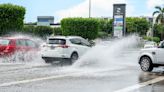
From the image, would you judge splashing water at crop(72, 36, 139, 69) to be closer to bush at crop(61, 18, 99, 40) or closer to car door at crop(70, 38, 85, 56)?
car door at crop(70, 38, 85, 56)

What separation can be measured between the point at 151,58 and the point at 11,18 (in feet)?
76.7

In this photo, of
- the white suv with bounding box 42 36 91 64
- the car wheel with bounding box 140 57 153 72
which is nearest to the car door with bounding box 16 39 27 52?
the white suv with bounding box 42 36 91 64

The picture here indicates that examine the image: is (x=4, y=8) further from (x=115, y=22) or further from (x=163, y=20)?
(x=163, y=20)

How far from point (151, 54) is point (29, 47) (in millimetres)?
8776

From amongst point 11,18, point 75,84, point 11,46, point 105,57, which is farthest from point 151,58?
point 11,18

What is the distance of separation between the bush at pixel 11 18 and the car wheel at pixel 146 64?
22399mm

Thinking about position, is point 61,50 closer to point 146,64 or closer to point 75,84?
point 146,64

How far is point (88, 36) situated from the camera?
56.6 metres

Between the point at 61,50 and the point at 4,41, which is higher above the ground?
the point at 4,41

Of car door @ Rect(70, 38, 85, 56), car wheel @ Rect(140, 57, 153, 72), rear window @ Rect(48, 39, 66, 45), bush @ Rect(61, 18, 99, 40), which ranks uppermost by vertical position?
rear window @ Rect(48, 39, 66, 45)

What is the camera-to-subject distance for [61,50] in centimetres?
2364

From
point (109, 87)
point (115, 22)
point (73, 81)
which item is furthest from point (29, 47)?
point (115, 22)

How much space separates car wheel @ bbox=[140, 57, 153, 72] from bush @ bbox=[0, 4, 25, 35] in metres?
22.4

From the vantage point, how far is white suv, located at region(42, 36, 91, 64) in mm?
23672
